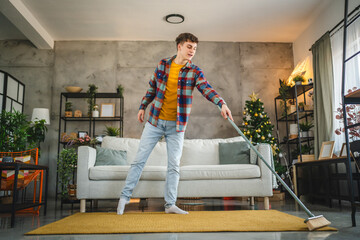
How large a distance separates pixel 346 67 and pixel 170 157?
283cm

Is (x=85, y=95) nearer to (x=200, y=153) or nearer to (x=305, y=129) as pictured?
(x=200, y=153)

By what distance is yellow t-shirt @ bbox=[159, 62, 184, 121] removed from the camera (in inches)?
99.0

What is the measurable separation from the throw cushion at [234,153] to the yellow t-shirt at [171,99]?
1239 mm

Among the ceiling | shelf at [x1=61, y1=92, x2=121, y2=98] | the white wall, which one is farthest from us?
shelf at [x1=61, y1=92, x2=121, y2=98]

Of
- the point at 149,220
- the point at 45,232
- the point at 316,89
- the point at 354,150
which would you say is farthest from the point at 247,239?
the point at 316,89

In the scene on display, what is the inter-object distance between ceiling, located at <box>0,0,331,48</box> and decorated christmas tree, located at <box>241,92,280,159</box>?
1380 mm

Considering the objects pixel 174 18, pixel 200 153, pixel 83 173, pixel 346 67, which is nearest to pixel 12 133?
pixel 83 173

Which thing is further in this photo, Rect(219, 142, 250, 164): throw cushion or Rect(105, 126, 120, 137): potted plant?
Rect(105, 126, 120, 137): potted plant

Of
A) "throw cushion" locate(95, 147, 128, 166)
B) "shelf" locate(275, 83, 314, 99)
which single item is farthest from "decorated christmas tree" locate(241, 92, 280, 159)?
"throw cushion" locate(95, 147, 128, 166)

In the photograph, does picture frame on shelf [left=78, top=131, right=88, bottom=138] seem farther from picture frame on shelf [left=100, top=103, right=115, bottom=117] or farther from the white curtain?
the white curtain

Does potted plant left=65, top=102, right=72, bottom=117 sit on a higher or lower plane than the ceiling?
lower

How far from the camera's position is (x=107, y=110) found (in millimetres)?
5516

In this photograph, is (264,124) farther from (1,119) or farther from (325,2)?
(1,119)

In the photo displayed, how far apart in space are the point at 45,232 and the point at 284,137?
4.51m
